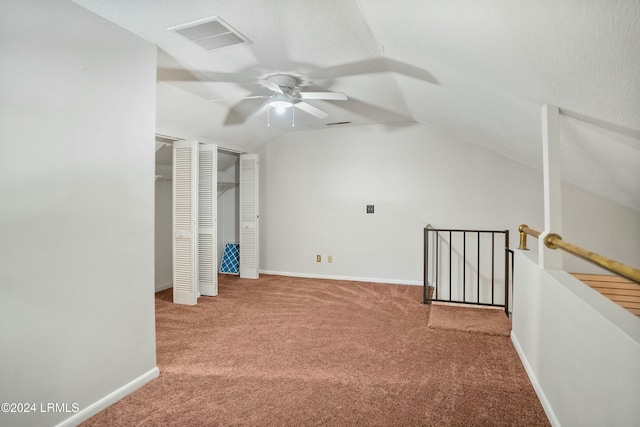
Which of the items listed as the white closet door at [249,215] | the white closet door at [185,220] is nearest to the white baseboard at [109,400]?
the white closet door at [185,220]

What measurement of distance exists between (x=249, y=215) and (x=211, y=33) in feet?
10.8

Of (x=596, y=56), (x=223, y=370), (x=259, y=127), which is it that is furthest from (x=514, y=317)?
(x=259, y=127)

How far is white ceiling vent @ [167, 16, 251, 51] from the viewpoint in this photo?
6.66ft

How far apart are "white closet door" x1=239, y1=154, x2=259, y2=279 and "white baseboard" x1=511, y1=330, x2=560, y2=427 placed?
368 centimetres

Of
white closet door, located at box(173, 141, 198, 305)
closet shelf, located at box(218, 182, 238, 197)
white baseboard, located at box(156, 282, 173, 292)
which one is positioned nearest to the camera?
white closet door, located at box(173, 141, 198, 305)

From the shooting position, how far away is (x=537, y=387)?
2084 millimetres

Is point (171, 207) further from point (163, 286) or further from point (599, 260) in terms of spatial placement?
point (599, 260)

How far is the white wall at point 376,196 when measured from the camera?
446 centimetres

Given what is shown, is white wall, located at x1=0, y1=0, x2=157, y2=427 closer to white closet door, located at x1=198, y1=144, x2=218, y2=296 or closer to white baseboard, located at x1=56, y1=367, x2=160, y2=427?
white baseboard, located at x1=56, y1=367, x2=160, y2=427

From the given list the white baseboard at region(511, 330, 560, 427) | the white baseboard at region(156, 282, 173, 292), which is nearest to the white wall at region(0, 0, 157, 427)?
the white baseboard at region(156, 282, 173, 292)

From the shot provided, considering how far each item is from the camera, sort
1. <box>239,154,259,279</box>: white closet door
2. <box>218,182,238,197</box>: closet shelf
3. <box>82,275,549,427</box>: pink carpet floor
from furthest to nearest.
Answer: <box>218,182,238,197</box>: closet shelf < <box>239,154,259,279</box>: white closet door < <box>82,275,549,427</box>: pink carpet floor

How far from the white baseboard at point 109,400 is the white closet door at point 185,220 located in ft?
5.58

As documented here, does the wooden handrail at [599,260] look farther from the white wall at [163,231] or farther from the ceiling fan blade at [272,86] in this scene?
the white wall at [163,231]

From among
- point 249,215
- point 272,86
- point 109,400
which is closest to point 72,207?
point 109,400
